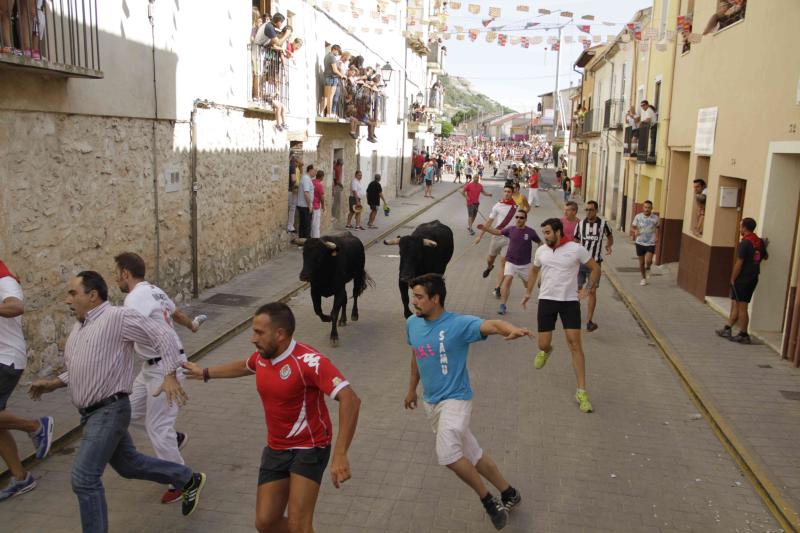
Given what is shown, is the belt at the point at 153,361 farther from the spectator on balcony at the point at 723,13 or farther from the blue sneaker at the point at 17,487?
the spectator on balcony at the point at 723,13

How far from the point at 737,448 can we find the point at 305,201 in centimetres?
1182

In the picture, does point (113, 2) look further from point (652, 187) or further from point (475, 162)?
point (475, 162)

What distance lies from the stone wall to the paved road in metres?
1.87

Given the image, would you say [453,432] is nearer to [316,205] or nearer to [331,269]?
[331,269]

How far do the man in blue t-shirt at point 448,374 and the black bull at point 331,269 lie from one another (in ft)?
15.2

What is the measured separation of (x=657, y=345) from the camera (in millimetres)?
9883

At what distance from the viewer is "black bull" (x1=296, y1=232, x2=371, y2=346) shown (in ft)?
31.4

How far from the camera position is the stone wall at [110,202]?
719cm

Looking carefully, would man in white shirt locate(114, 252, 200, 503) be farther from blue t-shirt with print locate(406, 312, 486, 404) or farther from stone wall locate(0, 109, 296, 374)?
stone wall locate(0, 109, 296, 374)

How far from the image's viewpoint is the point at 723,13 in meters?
12.6

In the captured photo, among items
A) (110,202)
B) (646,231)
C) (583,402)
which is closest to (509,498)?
(583,402)

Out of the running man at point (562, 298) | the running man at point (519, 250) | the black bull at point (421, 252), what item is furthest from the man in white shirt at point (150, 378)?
the running man at point (519, 250)

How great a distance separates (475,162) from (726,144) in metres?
41.2

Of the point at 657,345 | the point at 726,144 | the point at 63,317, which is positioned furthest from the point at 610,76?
the point at 63,317
